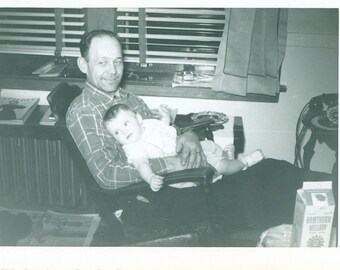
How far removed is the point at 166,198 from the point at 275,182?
1.54 feet

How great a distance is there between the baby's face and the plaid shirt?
27mm

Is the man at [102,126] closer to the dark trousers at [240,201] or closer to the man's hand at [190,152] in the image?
the man's hand at [190,152]

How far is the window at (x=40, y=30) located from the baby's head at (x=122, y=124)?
1078 millimetres

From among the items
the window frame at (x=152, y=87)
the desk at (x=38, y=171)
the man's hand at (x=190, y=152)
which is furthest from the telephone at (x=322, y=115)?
the man's hand at (x=190, y=152)

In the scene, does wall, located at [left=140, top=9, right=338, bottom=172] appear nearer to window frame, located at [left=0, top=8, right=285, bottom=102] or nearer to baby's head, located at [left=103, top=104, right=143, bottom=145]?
window frame, located at [left=0, top=8, right=285, bottom=102]

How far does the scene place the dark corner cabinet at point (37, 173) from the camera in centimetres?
220

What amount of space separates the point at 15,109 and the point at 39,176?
0.40 meters

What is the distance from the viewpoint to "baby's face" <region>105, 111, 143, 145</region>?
156 centimetres

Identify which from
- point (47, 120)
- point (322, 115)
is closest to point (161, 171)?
point (47, 120)

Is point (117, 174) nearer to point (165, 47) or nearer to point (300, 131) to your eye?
point (165, 47)

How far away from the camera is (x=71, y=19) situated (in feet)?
8.36

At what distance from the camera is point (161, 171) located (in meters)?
1.54

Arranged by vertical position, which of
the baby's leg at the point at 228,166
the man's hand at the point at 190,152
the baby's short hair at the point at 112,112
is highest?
the baby's short hair at the point at 112,112
